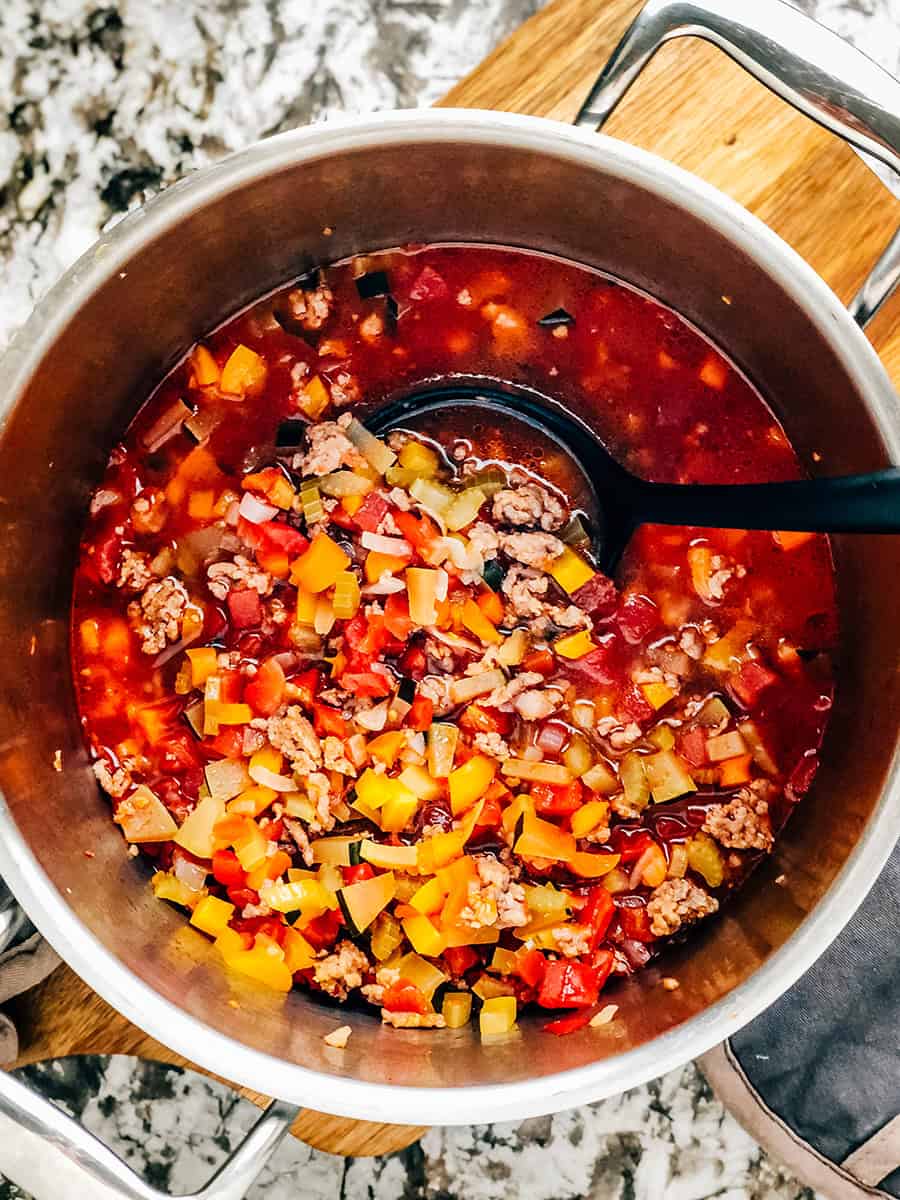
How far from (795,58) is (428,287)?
60 centimetres

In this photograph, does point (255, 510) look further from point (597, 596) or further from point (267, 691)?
point (597, 596)

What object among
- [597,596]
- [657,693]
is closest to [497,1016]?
[657,693]

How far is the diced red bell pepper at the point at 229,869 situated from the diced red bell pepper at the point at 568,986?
471mm

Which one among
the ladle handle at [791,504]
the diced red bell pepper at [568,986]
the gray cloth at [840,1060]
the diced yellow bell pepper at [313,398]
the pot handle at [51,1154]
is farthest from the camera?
→ the gray cloth at [840,1060]

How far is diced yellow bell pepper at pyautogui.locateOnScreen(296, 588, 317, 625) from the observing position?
164 centimetres

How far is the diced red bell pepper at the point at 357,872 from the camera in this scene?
5.29 ft

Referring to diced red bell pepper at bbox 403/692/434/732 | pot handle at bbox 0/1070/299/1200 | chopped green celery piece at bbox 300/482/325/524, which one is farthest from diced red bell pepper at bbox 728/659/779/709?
pot handle at bbox 0/1070/299/1200

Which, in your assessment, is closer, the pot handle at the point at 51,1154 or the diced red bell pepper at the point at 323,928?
the pot handle at the point at 51,1154

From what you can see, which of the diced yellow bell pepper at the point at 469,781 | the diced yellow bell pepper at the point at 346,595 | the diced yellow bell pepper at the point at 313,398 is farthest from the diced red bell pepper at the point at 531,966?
the diced yellow bell pepper at the point at 313,398

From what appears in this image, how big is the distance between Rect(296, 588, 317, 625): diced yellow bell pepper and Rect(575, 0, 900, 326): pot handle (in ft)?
2.75

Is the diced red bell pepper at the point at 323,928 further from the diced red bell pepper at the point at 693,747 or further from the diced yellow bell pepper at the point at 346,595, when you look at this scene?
the diced red bell pepper at the point at 693,747

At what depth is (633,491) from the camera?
1621 mm

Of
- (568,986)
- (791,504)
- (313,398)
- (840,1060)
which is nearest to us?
(791,504)

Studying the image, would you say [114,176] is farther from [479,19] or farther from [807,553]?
[807,553]
